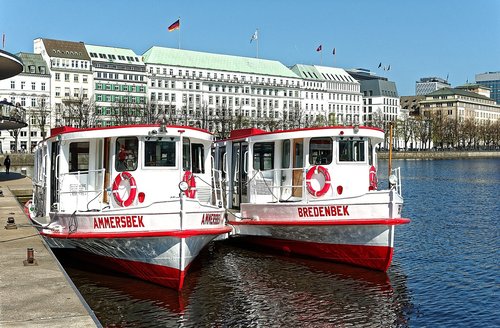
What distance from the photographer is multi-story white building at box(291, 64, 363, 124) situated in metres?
176

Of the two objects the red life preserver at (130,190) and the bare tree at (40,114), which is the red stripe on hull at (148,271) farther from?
the bare tree at (40,114)

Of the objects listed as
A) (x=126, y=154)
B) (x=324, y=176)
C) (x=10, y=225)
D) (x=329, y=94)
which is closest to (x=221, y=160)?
(x=324, y=176)

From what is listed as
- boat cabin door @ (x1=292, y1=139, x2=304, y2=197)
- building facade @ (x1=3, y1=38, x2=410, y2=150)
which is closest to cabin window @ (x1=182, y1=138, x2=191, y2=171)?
boat cabin door @ (x1=292, y1=139, x2=304, y2=197)

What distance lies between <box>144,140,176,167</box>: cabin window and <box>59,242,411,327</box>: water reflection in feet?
11.1

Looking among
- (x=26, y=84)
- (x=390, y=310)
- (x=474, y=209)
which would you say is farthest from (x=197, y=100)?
(x=390, y=310)

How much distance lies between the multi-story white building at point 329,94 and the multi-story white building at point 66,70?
6282 cm

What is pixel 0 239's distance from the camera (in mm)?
18531

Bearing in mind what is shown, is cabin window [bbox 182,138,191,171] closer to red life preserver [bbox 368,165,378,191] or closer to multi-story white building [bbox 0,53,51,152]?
red life preserver [bbox 368,165,378,191]

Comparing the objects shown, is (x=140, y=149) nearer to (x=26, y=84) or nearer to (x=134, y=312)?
(x=134, y=312)

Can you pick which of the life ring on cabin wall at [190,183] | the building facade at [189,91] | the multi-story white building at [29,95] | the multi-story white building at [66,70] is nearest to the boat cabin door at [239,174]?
the life ring on cabin wall at [190,183]

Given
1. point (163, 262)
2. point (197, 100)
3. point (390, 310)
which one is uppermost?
point (197, 100)

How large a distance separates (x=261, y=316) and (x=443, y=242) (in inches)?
539

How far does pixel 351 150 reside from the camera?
2155 centimetres

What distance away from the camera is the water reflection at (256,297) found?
600 inches
